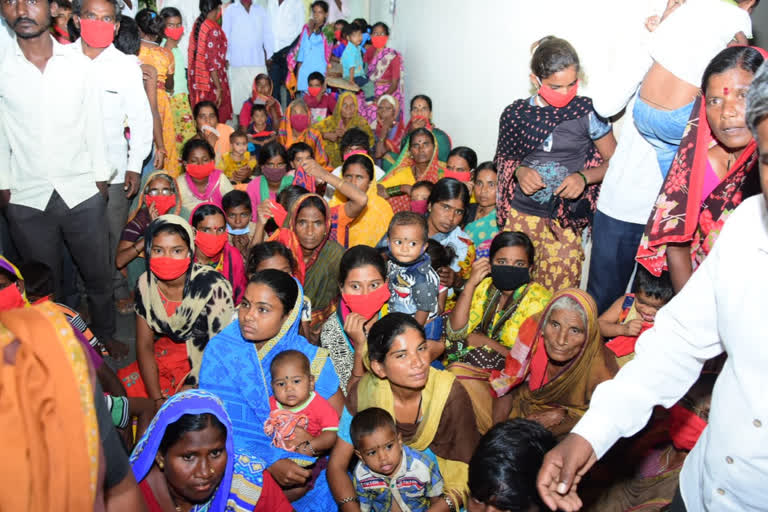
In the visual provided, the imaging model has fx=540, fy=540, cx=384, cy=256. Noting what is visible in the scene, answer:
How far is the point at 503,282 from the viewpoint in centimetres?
323

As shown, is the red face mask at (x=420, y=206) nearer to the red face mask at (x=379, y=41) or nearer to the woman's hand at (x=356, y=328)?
the woman's hand at (x=356, y=328)

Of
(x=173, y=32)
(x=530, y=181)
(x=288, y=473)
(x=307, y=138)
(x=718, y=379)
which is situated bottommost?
(x=288, y=473)

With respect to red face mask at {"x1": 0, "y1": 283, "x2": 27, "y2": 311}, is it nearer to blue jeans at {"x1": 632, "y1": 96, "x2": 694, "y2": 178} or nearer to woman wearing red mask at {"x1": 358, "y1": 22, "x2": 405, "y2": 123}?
blue jeans at {"x1": 632, "y1": 96, "x2": 694, "y2": 178}

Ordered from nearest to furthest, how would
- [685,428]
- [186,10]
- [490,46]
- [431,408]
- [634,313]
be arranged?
[685,428]
[431,408]
[634,313]
[490,46]
[186,10]

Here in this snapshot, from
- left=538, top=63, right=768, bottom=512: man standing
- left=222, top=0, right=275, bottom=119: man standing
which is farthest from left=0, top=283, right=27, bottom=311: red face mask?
left=222, top=0, right=275, bottom=119: man standing

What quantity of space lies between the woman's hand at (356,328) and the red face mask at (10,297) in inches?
59.2

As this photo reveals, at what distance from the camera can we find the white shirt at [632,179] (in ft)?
8.04

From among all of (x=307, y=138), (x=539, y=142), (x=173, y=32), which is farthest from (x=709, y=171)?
(x=173, y=32)

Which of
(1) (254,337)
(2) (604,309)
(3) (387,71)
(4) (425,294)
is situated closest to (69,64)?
(1) (254,337)

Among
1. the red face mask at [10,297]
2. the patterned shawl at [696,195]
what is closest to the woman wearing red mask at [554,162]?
the patterned shawl at [696,195]

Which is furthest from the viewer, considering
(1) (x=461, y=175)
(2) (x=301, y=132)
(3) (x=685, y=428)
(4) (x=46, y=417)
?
(2) (x=301, y=132)

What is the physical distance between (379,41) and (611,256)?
7701 millimetres

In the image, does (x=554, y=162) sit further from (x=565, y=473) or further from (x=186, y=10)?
(x=186, y=10)

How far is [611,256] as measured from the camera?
2.72 metres
